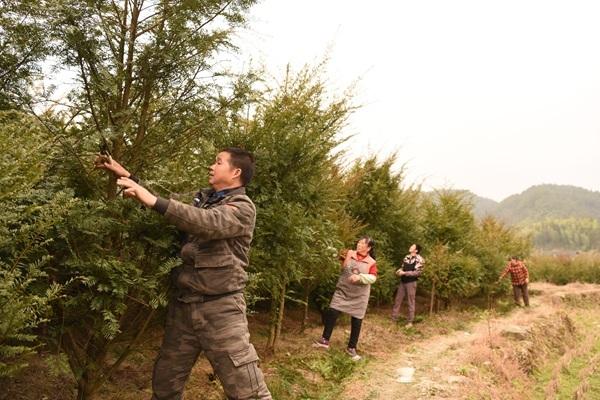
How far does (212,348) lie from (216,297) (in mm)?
377

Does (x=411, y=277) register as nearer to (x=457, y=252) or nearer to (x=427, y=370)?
(x=457, y=252)

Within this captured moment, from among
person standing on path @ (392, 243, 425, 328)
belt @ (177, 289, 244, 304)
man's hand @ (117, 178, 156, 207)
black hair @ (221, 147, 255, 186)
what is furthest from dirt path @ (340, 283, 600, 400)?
man's hand @ (117, 178, 156, 207)

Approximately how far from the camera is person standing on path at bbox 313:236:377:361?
7.76m

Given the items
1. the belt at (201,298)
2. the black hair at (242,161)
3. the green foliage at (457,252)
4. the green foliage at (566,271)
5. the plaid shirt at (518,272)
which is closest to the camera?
the belt at (201,298)

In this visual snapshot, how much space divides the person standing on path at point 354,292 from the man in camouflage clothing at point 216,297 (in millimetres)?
4273

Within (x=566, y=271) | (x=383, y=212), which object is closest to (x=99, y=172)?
(x=383, y=212)

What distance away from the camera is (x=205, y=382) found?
18.6ft

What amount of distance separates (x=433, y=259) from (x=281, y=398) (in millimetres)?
8936

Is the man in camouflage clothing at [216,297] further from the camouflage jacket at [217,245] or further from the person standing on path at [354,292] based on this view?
the person standing on path at [354,292]

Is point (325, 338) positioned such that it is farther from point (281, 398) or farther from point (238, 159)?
point (238, 159)

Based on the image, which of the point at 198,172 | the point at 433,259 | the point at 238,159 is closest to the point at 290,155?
the point at 198,172

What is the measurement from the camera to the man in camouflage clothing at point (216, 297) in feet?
11.4

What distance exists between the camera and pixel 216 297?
3.60 metres

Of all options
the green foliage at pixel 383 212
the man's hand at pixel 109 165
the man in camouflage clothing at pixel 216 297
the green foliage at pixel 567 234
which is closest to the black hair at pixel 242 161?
the man in camouflage clothing at pixel 216 297
